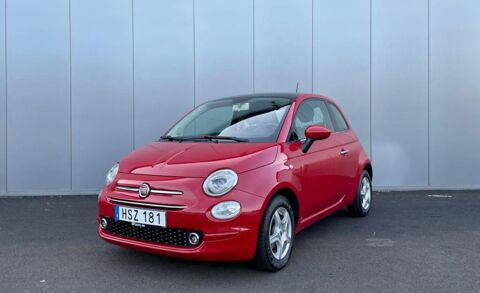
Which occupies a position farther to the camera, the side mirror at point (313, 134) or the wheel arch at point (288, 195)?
the side mirror at point (313, 134)

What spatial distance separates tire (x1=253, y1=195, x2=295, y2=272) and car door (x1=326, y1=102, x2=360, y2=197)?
3.76 feet

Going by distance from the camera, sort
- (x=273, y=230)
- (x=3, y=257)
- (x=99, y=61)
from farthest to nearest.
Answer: (x=99, y=61) → (x=3, y=257) → (x=273, y=230)

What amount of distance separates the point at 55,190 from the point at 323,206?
5.33 m

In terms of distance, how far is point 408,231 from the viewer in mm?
5109

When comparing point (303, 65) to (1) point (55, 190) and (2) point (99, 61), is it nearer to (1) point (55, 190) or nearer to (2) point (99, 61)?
(2) point (99, 61)

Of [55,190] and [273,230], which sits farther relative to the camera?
[55,190]

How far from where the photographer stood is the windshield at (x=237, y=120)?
13.6 feet

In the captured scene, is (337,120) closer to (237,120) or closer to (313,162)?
(313,162)

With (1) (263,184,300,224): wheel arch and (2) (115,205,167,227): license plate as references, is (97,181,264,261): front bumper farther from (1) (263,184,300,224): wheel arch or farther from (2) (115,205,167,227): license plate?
(1) (263,184,300,224): wheel arch

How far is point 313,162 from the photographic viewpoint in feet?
13.9

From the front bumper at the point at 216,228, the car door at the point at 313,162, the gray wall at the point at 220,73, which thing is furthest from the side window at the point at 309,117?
the gray wall at the point at 220,73

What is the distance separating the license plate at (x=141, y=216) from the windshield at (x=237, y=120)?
1.06 m

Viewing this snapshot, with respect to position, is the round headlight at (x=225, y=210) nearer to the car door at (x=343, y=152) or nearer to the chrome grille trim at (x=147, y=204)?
the chrome grille trim at (x=147, y=204)

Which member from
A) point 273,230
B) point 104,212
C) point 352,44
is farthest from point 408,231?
point 352,44
